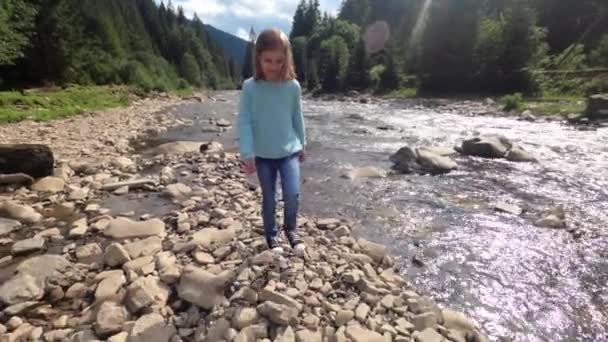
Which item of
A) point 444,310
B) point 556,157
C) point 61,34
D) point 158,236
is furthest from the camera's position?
→ point 61,34

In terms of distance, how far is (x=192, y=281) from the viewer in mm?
4055

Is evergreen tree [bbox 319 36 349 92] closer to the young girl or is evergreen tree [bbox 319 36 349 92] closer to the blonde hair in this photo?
the young girl

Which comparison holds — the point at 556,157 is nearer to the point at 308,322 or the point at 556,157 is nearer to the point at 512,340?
the point at 512,340

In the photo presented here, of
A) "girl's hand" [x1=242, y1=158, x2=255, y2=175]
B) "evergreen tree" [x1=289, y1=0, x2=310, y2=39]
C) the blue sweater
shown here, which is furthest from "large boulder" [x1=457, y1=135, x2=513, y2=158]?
"evergreen tree" [x1=289, y1=0, x2=310, y2=39]

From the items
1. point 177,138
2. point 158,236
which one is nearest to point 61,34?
point 177,138

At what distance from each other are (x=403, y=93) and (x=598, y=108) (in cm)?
3081

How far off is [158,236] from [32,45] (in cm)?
4001

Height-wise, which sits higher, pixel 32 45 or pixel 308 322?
pixel 32 45

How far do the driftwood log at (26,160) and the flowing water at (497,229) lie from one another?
19.2 feet

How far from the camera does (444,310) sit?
4.32 m

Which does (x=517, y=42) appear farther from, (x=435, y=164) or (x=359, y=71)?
(x=435, y=164)

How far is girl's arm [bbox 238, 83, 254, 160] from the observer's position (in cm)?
404

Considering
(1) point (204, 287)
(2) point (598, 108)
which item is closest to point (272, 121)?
(1) point (204, 287)

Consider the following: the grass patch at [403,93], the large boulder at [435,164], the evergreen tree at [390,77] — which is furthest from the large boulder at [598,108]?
the evergreen tree at [390,77]
